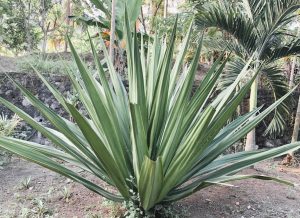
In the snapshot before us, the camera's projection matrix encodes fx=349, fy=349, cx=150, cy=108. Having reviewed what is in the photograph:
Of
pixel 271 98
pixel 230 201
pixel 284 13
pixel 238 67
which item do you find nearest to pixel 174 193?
pixel 230 201

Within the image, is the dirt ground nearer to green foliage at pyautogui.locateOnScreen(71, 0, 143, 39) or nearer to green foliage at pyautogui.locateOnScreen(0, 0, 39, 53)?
green foliage at pyautogui.locateOnScreen(71, 0, 143, 39)

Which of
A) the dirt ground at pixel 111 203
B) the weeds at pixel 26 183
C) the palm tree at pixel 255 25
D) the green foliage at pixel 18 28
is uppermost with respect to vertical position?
the palm tree at pixel 255 25

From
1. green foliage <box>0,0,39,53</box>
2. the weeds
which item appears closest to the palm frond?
the weeds

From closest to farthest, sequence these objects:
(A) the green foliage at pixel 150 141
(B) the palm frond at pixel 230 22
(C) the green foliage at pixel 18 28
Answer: (A) the green foliage at pixel 150 141
(B) the palm frond at pixel 230 22
(C) the green foliage at pixel 18 28

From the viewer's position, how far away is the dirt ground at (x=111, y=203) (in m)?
2.67

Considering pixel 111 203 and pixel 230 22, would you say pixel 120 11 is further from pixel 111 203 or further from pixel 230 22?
pixel 111 203

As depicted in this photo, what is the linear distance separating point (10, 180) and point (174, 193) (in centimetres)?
185

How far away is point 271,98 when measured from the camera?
7.16m

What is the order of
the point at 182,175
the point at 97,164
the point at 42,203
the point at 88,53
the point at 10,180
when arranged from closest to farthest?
the point at 182,175 → the point at 97,164 → the point at 42,203 → the point at 10,180 → the point at 88,53

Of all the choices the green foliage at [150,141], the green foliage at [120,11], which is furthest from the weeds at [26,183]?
the green foliage at [120,11]

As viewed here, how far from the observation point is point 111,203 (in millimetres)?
2580

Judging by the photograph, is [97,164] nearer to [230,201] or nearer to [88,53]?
[230,201]

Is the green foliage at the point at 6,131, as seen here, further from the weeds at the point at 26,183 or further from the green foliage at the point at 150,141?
the green foliage at the point at 150,141

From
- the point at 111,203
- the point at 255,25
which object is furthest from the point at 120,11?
the point at 111,203
